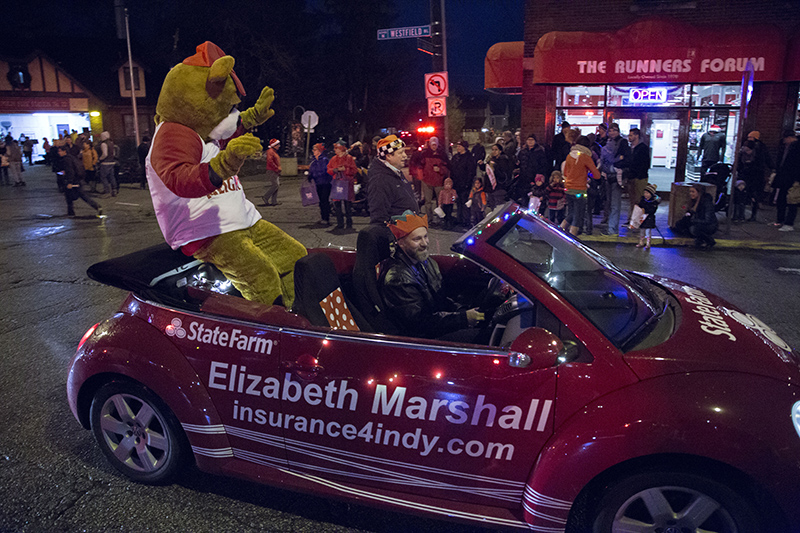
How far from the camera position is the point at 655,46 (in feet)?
43.1

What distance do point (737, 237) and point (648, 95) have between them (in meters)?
5.88

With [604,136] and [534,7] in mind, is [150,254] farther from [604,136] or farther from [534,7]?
Result: [534,7]

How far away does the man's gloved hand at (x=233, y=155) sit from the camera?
3.38 metres

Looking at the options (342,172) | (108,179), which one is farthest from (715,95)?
(108,179)

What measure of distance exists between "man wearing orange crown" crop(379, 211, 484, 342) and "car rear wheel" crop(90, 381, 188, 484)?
138 cm

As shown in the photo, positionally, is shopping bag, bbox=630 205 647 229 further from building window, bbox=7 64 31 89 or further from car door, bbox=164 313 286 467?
building window, bbox=7 64 31 89

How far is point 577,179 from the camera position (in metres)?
9.88

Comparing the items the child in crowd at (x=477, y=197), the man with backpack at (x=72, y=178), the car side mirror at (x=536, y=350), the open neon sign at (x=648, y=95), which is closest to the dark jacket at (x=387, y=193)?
the car side mirror at (x=536, y=350)

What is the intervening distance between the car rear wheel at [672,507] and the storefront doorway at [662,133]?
13752 mm

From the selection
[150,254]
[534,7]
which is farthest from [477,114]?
[150,254]

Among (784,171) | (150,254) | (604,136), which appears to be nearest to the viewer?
(150,254)

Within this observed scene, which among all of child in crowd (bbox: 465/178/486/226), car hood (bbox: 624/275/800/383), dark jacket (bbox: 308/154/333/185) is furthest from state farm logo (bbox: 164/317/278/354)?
dark jacket (bbox: 308/154/333/185)

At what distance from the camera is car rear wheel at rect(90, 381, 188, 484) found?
307 cm

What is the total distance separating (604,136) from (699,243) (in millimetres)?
3596
